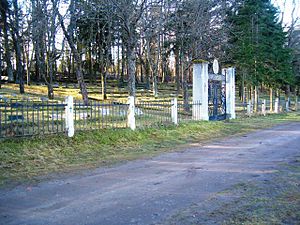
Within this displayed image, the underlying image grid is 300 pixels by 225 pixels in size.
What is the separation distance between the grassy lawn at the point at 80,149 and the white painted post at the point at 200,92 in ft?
14.4

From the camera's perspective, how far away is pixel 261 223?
427 centimetres

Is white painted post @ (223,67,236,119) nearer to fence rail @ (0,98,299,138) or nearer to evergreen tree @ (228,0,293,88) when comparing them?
fence rail @ (0,98,299,138)

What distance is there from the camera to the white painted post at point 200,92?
1811cm

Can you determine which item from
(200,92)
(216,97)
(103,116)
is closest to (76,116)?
(103,116)

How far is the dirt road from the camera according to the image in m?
4.71

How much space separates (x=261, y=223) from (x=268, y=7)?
107 ft

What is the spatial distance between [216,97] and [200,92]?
84.3 inches

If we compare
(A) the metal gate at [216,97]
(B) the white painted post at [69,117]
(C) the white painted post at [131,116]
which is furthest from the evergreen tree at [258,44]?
(B) the white painted post at [69,117]

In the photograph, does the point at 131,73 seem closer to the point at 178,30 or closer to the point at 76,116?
the point at 76,116

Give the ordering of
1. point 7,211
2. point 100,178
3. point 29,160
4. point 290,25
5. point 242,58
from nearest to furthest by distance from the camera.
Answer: point 7,211 < point 100,178 < point 29,160 < point 242,58 < point 290,25

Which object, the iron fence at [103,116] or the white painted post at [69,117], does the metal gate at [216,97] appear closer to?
the iron fence at [103,116]

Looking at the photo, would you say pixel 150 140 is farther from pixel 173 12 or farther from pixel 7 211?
pixel 173 12

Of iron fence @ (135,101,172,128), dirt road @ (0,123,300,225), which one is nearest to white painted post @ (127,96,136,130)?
iron fence @ (135,101,172,128)

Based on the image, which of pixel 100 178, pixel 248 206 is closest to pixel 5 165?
pixel 100 178
